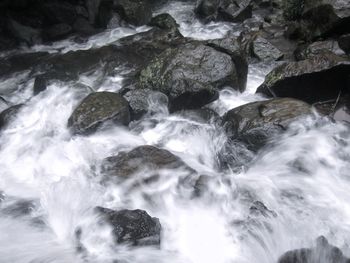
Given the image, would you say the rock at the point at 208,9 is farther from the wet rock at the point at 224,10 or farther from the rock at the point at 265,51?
the rock at the point at 265,51

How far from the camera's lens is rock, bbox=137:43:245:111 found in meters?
7.23

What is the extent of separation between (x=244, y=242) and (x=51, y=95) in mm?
5013

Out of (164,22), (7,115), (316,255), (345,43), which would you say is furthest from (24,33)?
(316,255)

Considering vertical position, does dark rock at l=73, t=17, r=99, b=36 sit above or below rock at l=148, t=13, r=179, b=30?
below

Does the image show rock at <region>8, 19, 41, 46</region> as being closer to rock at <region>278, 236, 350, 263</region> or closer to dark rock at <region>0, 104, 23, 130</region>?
dark rock at <region>0, 104, 23, 130</region>

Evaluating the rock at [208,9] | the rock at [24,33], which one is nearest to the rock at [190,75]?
the rock at [208,9]

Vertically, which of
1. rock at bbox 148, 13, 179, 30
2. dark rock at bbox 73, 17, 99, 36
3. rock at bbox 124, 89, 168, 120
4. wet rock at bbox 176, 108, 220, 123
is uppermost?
rock at bbox 124, 89, 168, 120

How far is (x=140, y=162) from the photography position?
19.3ft

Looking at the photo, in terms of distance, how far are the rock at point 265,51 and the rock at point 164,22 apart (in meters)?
2.42

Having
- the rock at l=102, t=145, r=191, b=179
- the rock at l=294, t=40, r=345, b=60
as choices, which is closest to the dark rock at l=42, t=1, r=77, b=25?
the rock at l=294, t=40, r=345, b=60

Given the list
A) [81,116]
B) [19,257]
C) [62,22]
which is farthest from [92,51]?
[19,257]

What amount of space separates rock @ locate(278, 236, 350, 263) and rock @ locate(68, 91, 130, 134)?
11.4 ft

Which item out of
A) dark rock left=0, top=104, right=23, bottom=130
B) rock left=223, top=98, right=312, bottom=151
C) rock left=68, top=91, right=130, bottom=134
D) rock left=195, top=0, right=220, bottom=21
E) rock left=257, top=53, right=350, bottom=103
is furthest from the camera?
rock left=195, top=0, right=220, bottom=21

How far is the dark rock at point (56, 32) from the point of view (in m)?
10.7
